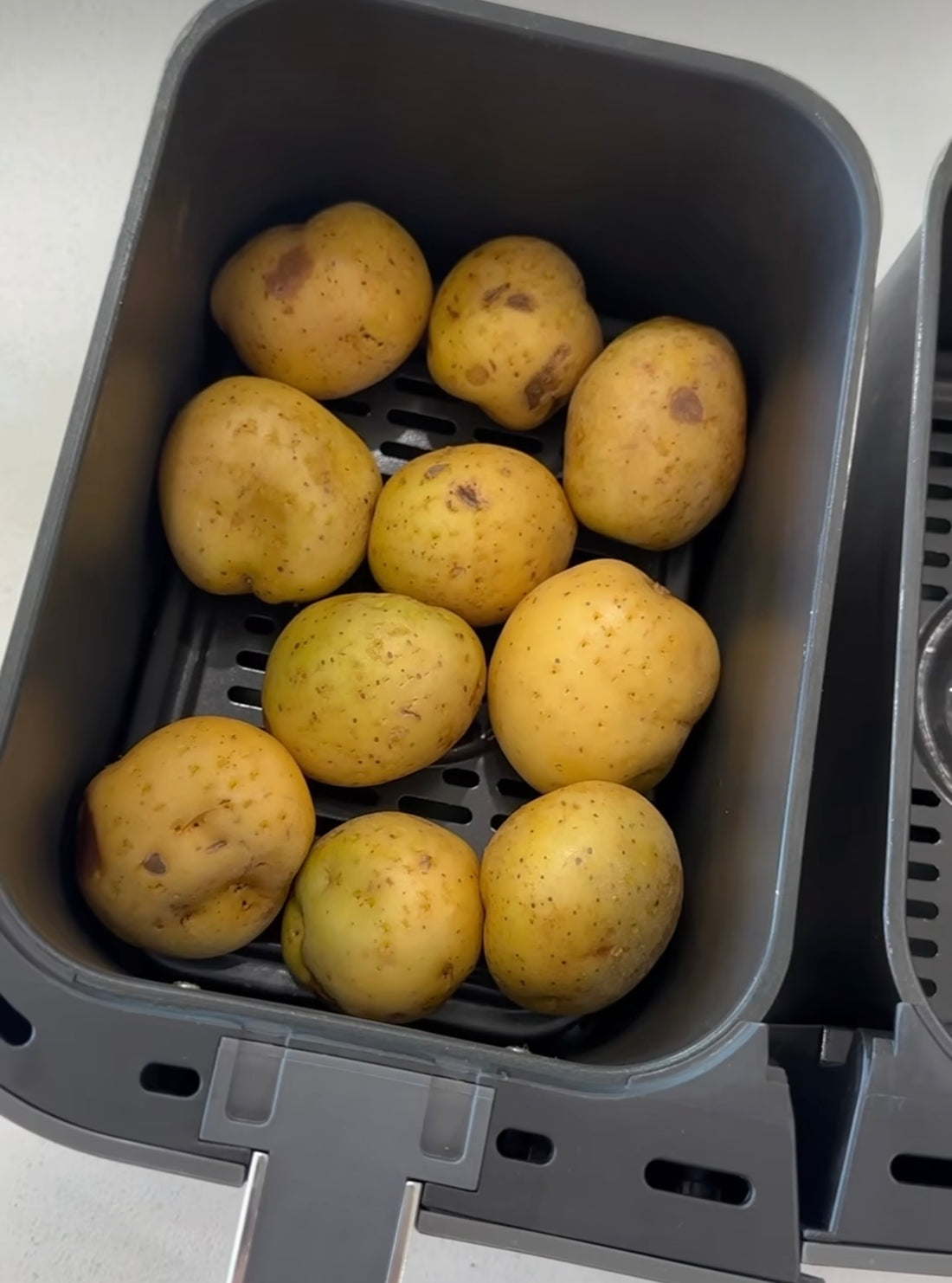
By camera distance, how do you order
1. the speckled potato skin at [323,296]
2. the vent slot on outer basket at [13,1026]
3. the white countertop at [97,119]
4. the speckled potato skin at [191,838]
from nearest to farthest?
the vent slot on outer basket at [13,1026] → the speckled potato skin at [191,838] → the speckled potato skin at [323,296] → the white countertop at [97,119]

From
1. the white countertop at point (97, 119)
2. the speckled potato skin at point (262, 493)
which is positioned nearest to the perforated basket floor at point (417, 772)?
the speckled potato skin at point (262, 493)

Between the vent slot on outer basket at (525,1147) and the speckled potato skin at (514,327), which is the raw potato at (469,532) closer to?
the speckled potato skin at (514,327)

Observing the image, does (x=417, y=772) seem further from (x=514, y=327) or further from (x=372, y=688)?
(x=514, y=327)

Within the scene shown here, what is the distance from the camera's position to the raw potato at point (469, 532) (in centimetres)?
61

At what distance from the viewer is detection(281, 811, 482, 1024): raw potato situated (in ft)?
1.74

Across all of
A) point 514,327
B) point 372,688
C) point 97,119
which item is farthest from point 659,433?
point 97,119

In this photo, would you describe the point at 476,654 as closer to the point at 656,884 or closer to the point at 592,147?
the point at 656,884

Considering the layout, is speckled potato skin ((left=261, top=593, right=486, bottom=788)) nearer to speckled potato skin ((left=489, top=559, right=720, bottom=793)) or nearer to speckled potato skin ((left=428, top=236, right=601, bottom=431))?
speckled potato skin ((left=489, top=559, right=720, bottom=793))

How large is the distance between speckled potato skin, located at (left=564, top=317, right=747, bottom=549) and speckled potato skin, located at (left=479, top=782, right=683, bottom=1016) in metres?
0.16

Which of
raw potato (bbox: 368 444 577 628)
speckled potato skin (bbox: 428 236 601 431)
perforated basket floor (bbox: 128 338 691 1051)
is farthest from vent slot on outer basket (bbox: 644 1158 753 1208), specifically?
speckled potato skin (bbox: 428 236 601 431)

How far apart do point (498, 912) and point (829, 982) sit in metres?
0.19

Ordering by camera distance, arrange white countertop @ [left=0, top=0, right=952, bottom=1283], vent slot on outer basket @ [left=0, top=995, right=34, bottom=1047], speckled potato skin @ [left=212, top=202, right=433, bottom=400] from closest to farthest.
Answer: vent slot on outer basket @ [left=0, top=995, right=34, bottom=1047] < speckled potato skin @ [left=212, top=202, right=433, bottom=400] < white countertop @ [left=0, top=0, right=952, bottom=1283]

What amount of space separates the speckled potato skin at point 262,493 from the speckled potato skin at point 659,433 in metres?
0.13

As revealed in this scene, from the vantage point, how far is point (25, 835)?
19.6 inches
